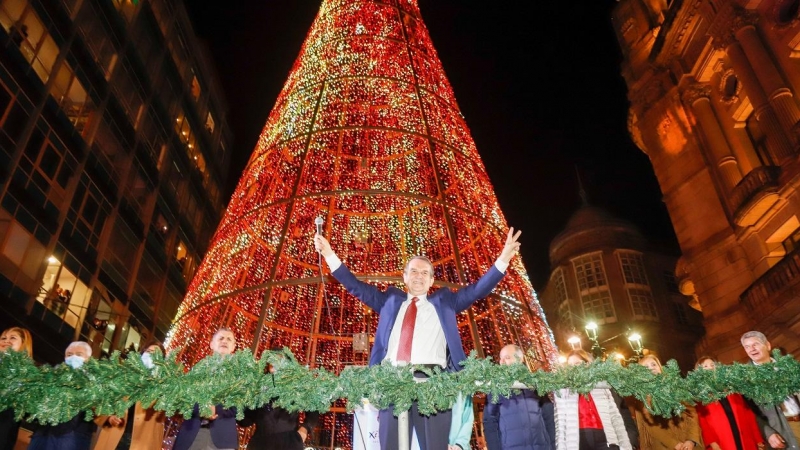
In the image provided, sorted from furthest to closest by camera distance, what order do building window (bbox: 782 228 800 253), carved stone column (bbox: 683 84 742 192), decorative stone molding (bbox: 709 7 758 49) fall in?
1. carved stone column (bbox: 683 84 742 192)
2. decorative stone molding (bbox: 709 7 758 49)
3. building window (bbox: 782 228 800 253)

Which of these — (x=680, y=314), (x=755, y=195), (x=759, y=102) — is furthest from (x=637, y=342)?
(x=680, y=314)

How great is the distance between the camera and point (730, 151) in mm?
20125

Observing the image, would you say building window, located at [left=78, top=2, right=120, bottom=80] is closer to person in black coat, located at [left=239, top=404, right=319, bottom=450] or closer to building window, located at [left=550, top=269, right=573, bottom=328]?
person in black coat, located at [left=239, top=404, right=319, bottom=450]

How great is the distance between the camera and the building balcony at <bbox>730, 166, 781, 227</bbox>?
1661cm

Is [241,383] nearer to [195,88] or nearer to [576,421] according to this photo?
[576,421]

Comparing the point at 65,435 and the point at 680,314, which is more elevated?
the point at 680,314

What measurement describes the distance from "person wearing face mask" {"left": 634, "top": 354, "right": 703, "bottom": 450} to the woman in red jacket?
0.29 meters

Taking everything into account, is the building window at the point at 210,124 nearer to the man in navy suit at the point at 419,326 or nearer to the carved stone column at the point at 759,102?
the carved stone column at the point at 759,102

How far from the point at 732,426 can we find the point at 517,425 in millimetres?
1945

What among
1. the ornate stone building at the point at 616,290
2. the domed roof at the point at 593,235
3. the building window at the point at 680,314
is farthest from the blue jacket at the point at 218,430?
the domed roof at the point at 593,235

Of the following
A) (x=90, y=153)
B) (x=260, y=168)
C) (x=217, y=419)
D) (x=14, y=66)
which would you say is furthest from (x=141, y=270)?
(x=217, y=419)

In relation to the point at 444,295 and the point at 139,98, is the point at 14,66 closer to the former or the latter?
the point at 139,98

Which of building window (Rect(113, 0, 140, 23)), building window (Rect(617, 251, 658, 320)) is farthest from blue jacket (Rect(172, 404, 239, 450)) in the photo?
building window (Rect(617, 251, 658, 320))

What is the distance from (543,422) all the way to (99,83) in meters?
23.9
